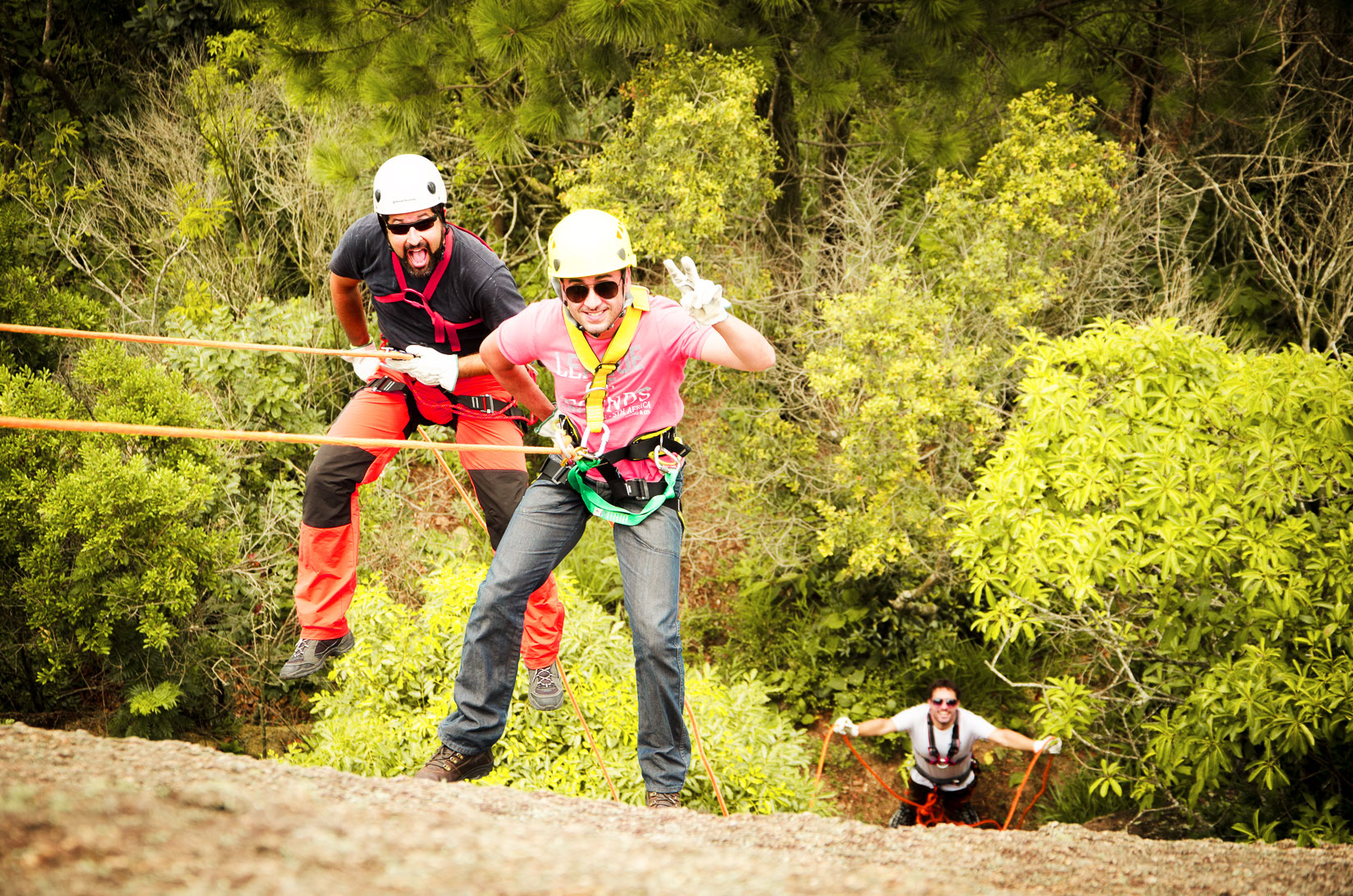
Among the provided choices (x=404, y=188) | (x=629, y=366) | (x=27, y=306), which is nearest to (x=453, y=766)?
(x=629, y=366)

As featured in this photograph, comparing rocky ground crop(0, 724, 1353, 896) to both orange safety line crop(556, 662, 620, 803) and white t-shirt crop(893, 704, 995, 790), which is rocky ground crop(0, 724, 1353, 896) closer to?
orange safety line crop(556, 662, 620, 803)

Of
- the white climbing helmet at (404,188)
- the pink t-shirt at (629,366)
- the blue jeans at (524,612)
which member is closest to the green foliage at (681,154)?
the white climbing helmet at (404,188)

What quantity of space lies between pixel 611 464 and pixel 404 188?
1441 mm

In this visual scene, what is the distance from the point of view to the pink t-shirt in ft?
11.6

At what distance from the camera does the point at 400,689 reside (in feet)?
20.0

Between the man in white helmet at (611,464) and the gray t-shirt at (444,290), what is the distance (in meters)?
0.34

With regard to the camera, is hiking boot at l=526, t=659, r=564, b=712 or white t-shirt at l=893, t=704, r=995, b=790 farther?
white t-shirt at l=893, t=704, r=995, b=790

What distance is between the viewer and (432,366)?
413 centimetres

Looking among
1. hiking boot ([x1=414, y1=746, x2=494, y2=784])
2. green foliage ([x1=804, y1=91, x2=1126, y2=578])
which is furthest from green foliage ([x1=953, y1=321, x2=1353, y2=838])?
hiking boot ([x1=414, y1=746, x2=494, y2=784])

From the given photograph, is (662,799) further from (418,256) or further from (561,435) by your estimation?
(418,256)

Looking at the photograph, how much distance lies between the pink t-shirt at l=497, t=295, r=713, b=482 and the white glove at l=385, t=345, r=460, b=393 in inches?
18.3

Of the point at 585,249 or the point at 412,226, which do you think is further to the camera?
the point at 412,226

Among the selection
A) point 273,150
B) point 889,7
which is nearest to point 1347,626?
point 889,7

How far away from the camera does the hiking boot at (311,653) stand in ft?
14.3
